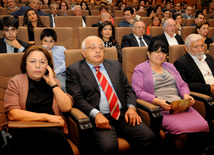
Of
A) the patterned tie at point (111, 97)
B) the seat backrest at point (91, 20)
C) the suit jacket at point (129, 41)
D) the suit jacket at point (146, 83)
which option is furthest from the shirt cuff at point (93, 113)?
the seat backrest at point (91, 20)

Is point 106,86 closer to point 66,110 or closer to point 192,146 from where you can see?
point 66,110

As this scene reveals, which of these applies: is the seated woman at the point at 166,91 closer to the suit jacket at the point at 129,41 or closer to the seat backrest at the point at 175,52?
the seat backrest at the point at 175,52

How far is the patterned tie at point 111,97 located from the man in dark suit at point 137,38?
1.27m

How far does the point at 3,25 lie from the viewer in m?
2.15

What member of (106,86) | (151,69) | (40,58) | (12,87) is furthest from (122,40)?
(12,87)

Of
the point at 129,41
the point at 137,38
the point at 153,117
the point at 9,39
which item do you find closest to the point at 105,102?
the point at 153,117

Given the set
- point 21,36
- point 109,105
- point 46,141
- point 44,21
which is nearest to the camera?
point 46,141

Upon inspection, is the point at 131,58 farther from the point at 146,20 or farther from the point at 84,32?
the point at 146,20

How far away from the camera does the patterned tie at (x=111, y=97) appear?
1.49 meters

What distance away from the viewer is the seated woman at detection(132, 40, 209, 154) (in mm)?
1485

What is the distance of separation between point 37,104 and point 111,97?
500 mm

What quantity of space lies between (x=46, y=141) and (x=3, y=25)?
151cm

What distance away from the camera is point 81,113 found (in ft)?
4.31

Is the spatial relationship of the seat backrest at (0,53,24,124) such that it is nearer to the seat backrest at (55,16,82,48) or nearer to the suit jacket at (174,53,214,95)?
the suit jacket at (174,53,214,95)
